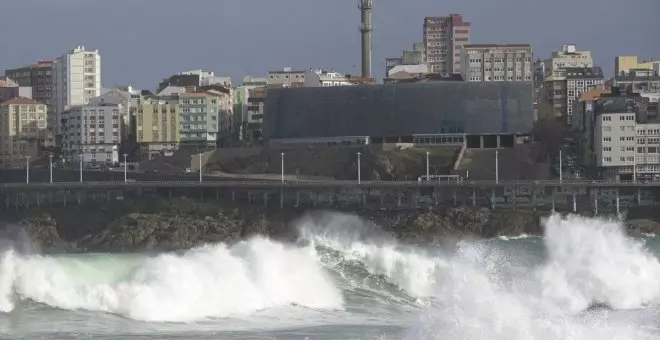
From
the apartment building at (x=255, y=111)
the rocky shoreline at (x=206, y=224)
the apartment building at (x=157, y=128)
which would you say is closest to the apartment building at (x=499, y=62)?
the apartment building at (x=255, y=111)

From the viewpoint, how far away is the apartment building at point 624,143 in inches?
3172

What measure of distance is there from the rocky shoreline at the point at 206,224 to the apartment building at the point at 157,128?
904 inches

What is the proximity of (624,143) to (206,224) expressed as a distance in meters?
25.4

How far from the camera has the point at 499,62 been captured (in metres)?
112

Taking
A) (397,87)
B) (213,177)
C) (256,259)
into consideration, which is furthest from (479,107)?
(256,259)

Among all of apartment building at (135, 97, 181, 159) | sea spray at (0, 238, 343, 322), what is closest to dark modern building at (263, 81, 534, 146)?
apartment building at (135, 97, 181, 159)

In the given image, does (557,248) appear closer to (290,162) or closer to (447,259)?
(447,259)

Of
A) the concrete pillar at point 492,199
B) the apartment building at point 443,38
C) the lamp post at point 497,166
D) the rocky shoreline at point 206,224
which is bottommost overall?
the rocky shoreline at point 206,224

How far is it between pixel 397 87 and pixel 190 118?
16.5 m

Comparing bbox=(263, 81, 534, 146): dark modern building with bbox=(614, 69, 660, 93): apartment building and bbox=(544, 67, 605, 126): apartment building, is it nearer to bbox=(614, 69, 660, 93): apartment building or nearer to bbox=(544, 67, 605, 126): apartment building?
bbox=(614, 69, 660, 93): apartment building

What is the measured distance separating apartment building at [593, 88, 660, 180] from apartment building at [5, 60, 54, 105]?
184 feet

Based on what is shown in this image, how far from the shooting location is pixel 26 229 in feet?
241

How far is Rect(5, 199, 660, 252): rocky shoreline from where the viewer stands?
70188mm

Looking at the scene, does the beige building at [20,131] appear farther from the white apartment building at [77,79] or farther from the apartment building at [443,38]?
the apartment building at [443,38]
